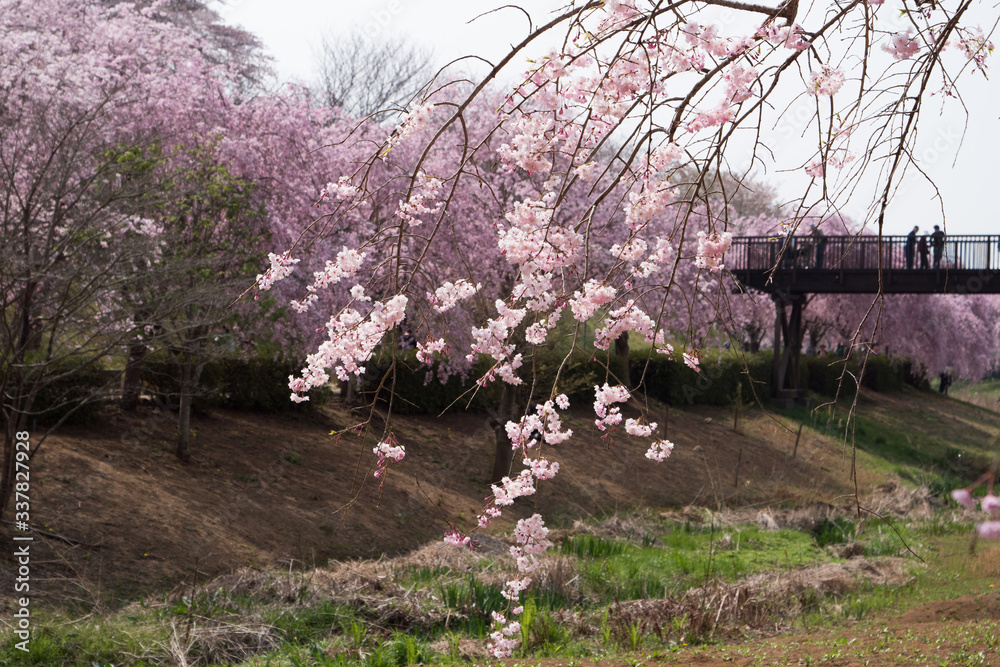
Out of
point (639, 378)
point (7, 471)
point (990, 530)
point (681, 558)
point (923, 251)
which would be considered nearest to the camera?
point (990, 530)

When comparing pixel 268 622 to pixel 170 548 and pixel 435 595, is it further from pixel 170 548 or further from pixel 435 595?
pixel 170 548

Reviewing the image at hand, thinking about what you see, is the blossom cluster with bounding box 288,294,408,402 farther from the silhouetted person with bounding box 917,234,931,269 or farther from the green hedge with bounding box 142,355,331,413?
the silhouetted person with bounding box 917,234,931,269

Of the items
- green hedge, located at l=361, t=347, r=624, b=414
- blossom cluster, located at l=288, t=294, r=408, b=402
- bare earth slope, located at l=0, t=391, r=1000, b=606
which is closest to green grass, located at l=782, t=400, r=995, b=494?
bare earth slope, located at l=0, t=391, r=1000, b=606

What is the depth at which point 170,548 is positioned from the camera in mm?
8250

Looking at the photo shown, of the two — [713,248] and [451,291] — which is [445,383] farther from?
[713,248]

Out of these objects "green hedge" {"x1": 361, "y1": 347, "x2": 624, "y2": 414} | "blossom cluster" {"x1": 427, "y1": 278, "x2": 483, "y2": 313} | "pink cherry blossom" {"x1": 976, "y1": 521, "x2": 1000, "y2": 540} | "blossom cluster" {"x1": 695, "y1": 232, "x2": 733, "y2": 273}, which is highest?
"blossom cluster" {"x1": 695, "y1": 232, "x2": 733, "y2": 273}

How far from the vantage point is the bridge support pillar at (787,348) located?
2150 centimetres

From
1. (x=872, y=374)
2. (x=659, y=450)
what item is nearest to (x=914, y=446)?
(x=872, y=374)

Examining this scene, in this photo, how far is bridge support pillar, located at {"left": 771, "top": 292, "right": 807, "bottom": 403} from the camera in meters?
21.5

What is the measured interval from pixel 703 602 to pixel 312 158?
8.17 metres

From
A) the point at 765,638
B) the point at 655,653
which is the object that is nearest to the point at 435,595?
the point at 655,653

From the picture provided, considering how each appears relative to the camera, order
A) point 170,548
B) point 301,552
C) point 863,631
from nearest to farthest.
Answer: point 863,631 < point 170,548 < point 301,552

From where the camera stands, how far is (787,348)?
21922 mm

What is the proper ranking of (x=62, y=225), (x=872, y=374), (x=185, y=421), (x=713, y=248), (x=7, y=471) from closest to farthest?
1. (x=713, y=248)
2. (x=7, y=471)
3. (x=62, y=225)
4. (x=185, y=421)
5. (x=872, y=374)
